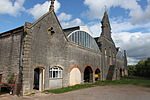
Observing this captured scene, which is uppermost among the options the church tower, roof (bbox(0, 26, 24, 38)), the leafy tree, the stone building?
the church tower

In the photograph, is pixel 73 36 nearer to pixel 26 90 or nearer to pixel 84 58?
pixel 84 58

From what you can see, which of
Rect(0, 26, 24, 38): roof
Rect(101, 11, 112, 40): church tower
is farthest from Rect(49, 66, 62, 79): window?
Rect(101, 11, 112, 40): church tower

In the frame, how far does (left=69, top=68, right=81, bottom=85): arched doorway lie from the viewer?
15.6m

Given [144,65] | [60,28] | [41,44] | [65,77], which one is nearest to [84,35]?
[60,28]

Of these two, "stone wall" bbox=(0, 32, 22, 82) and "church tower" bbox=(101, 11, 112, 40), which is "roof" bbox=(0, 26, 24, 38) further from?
"church tower" bbox=(101, 11, 112, 40)

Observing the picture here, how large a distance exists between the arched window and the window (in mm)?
4085

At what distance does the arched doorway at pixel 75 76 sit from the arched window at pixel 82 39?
3.51 meters

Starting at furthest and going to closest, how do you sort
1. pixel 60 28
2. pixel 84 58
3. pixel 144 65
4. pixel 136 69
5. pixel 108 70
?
pixel 136 69, pixel 144 65, pixel 108 70, pixel 84 58, pixel 60 28

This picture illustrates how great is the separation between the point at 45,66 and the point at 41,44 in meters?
1.98

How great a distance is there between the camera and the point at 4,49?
1306 cm

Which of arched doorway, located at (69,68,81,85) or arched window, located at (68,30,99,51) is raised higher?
arched window, located at (68,30,99,51)


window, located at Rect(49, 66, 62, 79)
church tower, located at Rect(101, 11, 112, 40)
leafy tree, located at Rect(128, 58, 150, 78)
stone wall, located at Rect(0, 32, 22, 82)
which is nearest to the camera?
stone wall, located at Rect(0, 32, 22, 82)

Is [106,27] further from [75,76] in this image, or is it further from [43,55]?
[43,55]

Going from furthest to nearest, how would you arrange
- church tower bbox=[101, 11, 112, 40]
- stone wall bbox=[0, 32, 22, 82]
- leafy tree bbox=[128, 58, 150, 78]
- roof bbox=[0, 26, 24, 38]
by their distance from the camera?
leafy tree bbox=[128, 58, 150, 78] → church tower bbox=[101, 11, 112, 40] → roof bbox=[0, 26, 24, 38] → stone wall bbox=[0, 32, 22, 82]
